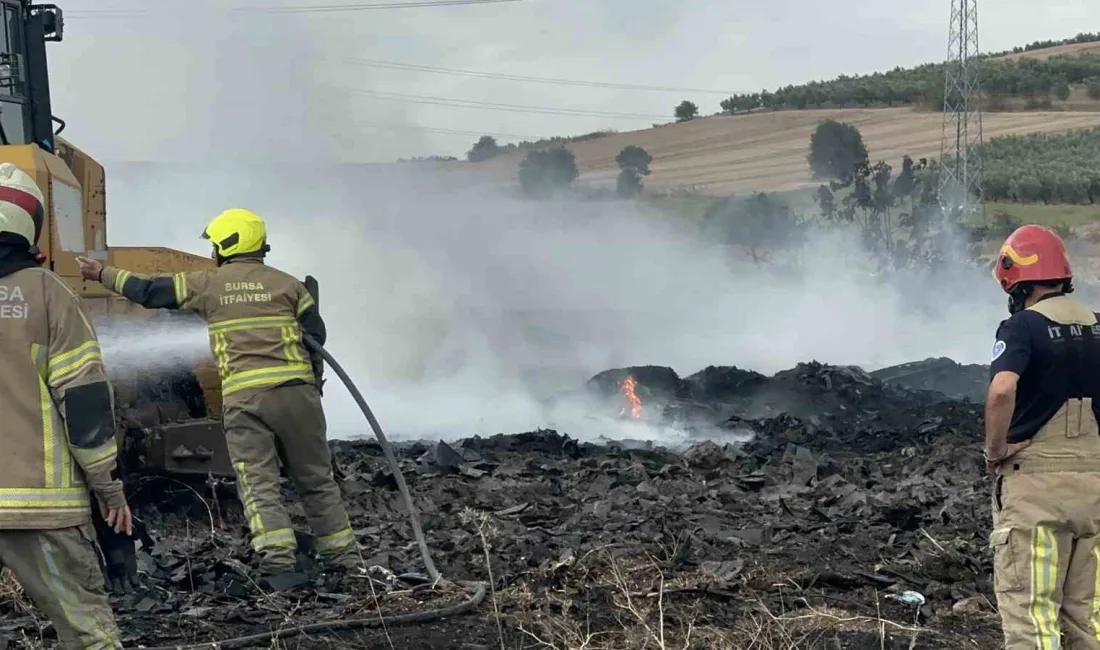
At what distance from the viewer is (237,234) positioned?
683cm

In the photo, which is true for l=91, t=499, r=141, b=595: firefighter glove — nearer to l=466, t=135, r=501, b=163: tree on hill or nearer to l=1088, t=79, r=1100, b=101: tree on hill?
l=466, t=135, r=501, b=163: tree on hill

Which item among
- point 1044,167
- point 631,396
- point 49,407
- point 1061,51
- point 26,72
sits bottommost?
point 631,396

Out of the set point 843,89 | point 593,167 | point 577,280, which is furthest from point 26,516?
point 843,89

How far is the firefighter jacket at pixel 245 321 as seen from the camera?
21.8 feet

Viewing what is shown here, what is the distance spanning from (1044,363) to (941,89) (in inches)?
2294

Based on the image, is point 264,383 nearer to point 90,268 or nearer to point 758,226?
point 90,268

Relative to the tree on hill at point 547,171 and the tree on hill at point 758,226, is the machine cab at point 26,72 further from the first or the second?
the tree on hill at point 758,226

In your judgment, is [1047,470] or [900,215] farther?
[900,215]

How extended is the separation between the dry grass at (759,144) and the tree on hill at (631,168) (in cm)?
→ 39

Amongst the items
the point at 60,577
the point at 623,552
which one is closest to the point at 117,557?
the point at 60,577

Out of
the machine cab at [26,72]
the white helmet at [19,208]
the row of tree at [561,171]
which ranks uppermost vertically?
the machine cab at [26,72]

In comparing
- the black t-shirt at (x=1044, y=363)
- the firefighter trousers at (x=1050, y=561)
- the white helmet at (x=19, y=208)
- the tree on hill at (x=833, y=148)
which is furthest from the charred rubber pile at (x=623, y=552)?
the tree on hill at (x=833, y=148)

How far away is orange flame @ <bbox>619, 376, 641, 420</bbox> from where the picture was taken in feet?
63.3

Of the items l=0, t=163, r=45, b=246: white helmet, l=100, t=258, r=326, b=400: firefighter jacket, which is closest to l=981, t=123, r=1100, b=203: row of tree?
l=100, t=258, r=326, b=400: firefighter jacket
